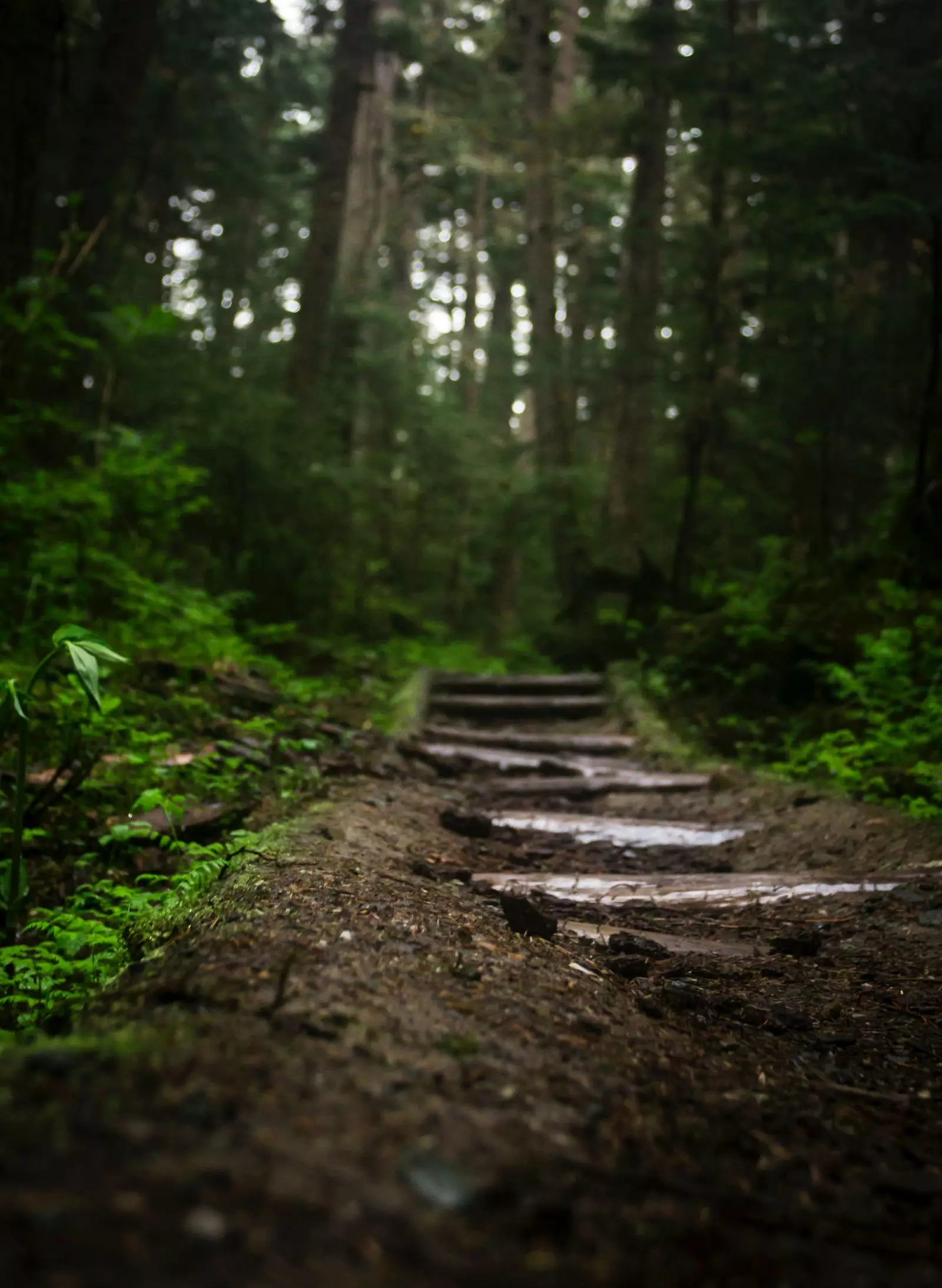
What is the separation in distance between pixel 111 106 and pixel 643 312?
22.7 feet

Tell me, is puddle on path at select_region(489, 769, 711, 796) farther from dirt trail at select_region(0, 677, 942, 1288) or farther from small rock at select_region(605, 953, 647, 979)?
small rock at select_region(605, 953, 647, 979)

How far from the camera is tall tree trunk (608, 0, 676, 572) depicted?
12438mm

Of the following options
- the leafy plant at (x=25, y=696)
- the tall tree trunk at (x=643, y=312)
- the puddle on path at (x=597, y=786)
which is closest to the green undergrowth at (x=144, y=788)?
the leafy plant at (x=25, y=696)

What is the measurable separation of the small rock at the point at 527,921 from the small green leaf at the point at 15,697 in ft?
4.74

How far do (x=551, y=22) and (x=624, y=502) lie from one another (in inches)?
363

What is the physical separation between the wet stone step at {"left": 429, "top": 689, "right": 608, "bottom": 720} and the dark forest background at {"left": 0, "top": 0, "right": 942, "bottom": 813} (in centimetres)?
70

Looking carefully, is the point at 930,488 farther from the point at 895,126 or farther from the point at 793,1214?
the point at 793,1214

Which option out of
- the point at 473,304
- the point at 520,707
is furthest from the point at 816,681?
the point at 473,304

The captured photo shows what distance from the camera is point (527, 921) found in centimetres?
270

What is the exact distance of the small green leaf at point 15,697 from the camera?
2451mm

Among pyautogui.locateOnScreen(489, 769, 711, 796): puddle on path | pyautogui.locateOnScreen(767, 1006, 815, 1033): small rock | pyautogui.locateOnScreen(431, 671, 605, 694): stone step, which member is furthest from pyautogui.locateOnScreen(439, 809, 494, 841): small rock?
pyautogui.locateOnScreen(431, 671, 605, 694): stone step

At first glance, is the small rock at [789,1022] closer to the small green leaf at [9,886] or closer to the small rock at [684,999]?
the small rock at [684,999]

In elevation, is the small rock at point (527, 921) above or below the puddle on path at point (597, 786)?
above

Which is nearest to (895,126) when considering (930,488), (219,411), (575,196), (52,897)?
(930,488)
